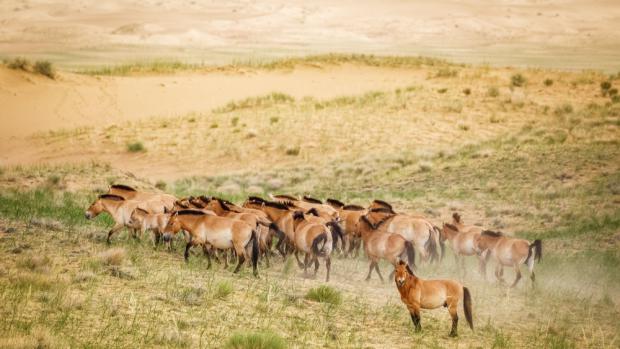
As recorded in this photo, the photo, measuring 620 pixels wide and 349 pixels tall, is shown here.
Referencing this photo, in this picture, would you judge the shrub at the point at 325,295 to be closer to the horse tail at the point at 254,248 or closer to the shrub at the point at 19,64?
the horse tail at the point at 254,248

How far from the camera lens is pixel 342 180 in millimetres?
29672

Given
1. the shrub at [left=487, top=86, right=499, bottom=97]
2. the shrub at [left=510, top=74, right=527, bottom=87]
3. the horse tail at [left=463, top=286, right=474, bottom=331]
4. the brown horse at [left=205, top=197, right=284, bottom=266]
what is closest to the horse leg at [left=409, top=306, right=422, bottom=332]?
the horse tail at [left=463, top=286, right=474, bottom=331]

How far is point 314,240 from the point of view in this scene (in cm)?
1411

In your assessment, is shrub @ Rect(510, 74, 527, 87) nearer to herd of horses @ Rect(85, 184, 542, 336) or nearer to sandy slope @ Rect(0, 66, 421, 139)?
sandy slope @ Rect(0, 66, 421, 139)

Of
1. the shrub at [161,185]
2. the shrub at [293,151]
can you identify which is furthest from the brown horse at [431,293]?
the shrub at [293,151]

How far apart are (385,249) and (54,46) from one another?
89172mm

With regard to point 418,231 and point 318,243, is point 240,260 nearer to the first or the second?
point 318,243

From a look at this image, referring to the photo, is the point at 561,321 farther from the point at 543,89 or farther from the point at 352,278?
the point at 543,89

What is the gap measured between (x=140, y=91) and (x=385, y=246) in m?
41.0

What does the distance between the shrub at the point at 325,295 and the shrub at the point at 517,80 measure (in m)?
36.0

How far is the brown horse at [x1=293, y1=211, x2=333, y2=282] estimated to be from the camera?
14.1 m

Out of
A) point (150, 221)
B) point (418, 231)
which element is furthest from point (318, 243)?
point (150, 221)

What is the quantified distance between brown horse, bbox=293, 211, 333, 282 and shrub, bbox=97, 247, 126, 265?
2881mm

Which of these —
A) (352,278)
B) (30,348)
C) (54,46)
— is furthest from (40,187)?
(54,46)
